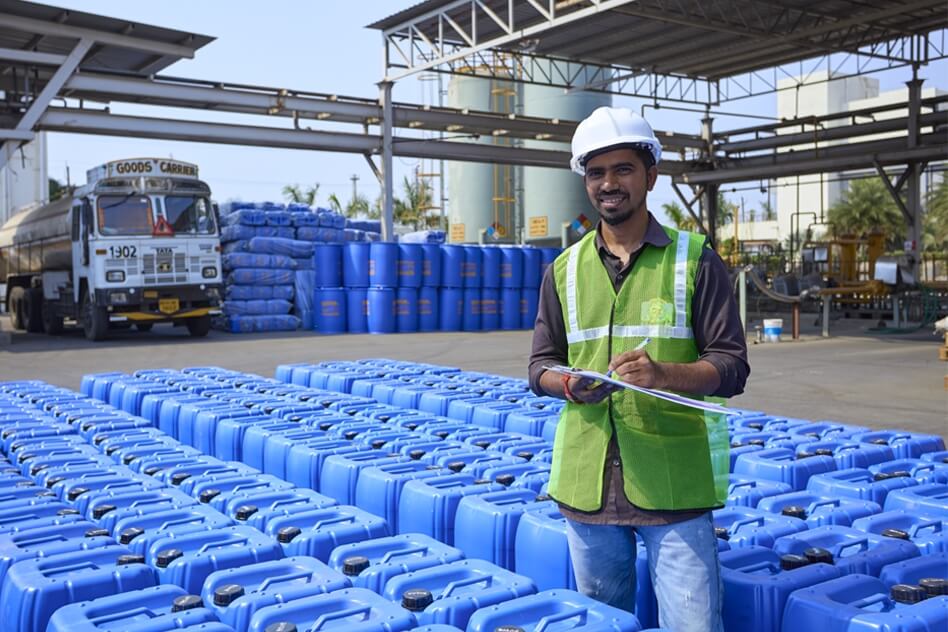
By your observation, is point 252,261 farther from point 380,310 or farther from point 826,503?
point 826,503

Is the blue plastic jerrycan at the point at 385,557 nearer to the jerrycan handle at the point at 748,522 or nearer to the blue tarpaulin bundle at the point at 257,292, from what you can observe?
the jerrycan handle at the point at 748,522

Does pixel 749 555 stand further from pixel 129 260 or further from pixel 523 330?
pixel 523 330

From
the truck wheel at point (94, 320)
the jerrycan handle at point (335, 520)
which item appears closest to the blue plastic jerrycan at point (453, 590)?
the jerrycan handle at point (335, 520)

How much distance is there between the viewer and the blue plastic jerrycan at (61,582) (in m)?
2.82

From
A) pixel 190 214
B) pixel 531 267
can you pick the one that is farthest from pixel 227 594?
pixel 531 267

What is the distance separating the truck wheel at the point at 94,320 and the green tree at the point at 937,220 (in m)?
35.5

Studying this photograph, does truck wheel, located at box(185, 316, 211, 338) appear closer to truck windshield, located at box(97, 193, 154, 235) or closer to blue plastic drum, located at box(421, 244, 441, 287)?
truck windshield, located at box(97, 193, 154, 235)

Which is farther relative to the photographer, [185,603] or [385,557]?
[385,557]

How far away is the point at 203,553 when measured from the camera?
10.3 feet

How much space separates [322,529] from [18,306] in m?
23.0

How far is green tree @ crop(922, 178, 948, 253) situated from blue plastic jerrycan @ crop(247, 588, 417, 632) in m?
43.0

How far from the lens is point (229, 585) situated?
2.83m

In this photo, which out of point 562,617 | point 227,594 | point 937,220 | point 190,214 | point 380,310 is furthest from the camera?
point 937,220

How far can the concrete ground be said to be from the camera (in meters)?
9.86
